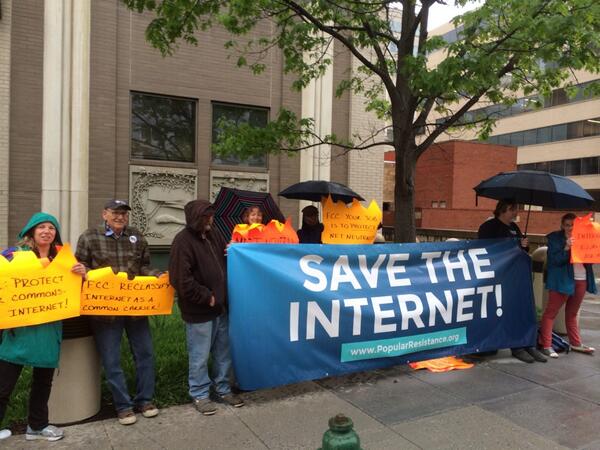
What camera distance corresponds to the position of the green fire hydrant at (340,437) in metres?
2.09

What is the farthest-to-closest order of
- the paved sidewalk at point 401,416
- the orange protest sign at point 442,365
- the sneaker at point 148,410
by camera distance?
1. the orange protest sign at point 442,365
2. the sneaker at point 148,410
3. the paved sidewalk at point 401,416

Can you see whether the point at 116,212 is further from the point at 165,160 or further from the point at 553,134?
the point at 553,134

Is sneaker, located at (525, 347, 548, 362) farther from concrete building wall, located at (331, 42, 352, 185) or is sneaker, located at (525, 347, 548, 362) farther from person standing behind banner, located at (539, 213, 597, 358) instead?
concrete building wall, located at (331, 42, 352, 185)

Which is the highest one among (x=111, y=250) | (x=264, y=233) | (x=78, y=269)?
(x=264, y=233)

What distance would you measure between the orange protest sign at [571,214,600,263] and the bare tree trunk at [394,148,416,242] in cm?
190

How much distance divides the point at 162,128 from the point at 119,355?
6582mm

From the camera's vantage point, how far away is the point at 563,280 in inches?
223

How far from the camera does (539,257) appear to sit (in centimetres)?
708

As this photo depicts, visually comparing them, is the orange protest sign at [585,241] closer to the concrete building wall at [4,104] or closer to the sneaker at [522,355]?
the sneaker at [522,355]

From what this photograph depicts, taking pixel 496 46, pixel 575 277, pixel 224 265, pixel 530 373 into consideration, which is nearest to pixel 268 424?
pixel 224 265

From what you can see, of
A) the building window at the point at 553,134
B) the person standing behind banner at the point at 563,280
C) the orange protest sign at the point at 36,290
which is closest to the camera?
the orange protest sign at the point at 36,290

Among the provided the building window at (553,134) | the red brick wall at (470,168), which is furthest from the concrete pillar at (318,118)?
the building window at (553,134)

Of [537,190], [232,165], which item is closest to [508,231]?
[537,190]

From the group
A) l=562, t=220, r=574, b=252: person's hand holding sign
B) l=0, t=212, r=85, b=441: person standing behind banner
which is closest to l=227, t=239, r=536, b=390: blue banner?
l=562, t=220, r=574, b=252: person's hand holding sign
